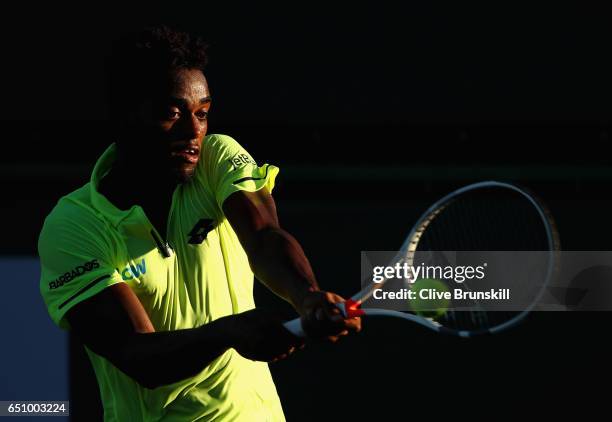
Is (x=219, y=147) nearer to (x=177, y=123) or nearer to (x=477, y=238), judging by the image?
(x=177, y=123)

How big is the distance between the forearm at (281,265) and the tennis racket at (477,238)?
140 millimetres

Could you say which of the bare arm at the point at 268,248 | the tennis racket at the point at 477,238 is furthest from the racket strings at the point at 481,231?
the bare arm at the point at 268,248

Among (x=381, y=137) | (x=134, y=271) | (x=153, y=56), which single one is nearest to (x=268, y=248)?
(x=134, y=271)

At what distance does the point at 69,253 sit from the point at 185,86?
0.55 meters

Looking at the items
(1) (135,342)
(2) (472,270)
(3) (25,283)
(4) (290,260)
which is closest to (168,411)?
(1) (135,342)

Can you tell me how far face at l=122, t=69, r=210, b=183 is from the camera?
3.18m

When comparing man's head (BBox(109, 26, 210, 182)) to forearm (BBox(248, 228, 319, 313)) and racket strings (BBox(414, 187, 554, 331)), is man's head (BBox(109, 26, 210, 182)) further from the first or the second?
racket strings (BBox(414, 187, 554, 331))

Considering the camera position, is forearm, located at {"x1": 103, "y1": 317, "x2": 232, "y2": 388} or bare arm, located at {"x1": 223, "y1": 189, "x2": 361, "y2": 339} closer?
bare arm, located at {"x1": 223, "y1": 189, "x2": 361, "y2": 339}

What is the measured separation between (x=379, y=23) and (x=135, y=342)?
2.97 m

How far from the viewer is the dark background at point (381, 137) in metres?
5.58

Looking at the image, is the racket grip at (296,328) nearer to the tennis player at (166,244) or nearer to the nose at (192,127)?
the tennis player at (166,244)

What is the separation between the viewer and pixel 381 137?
5.60m

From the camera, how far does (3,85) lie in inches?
222

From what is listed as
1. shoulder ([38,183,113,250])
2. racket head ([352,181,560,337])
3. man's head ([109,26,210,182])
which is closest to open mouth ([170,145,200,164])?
man's head ([109,26,210,182])
